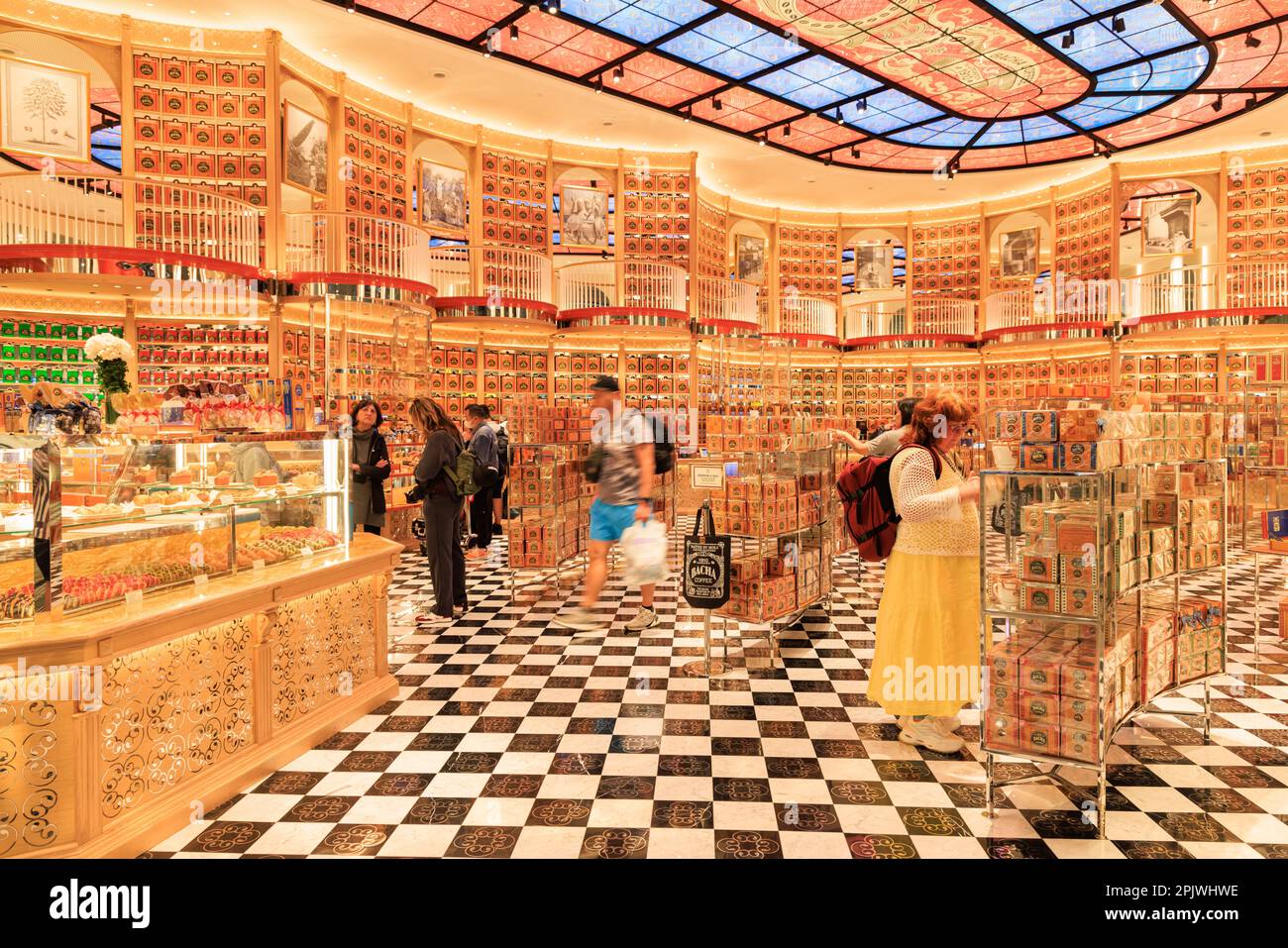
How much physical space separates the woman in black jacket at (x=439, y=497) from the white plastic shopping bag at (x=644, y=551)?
1.58 meters

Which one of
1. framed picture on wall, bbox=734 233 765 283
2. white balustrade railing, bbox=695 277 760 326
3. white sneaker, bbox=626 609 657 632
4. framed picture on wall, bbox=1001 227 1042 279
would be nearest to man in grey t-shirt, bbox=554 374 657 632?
white sneaker, bbox=626 609 657 632

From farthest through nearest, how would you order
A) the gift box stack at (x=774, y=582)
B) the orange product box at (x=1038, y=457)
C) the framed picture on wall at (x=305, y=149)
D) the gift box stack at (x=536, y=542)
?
the framed picture on wall at (x=305, y=149), the gift box stack at (x=536, y=542), the gift box stack at (x=774, y=582), the orange product box at (x=1038, y=457)

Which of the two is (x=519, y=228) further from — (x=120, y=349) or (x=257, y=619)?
(x=257, y=619)

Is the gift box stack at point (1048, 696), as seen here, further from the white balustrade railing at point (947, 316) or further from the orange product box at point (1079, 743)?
the white balustrade railing at point (947, 316)

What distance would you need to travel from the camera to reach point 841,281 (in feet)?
55.6

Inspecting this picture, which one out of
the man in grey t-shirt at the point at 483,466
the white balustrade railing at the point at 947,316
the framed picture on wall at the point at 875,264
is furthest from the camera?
the framed picture on wall at the point at 875,264

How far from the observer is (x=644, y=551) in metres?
5.29

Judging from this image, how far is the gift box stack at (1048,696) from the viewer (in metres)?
2.89

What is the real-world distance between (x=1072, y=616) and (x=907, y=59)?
9247 millimetres

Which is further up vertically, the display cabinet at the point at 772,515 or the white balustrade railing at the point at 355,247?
the white balustrade railing at the point at 355,247

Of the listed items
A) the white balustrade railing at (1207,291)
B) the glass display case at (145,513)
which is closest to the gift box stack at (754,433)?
the glass display case at (145,513)

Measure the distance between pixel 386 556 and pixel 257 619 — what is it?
1.12 metres

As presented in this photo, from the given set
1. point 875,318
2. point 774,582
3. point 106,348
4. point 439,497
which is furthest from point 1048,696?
point 875,318

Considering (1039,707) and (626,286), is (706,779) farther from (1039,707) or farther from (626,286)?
(626,286)
